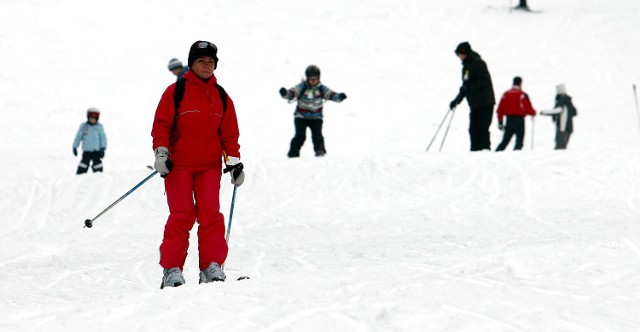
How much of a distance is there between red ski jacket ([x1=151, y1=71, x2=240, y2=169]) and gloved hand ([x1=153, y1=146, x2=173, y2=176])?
8 cm

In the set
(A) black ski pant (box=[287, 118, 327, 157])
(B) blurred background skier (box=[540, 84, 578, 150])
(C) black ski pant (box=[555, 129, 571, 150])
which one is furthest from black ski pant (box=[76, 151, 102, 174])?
(C) black ski pant (box=[555, 129, 571, 150])

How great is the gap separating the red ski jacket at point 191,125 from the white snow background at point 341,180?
83cm

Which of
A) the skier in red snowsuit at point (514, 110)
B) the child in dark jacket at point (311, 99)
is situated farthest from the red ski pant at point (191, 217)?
the skier in red snowsuit at point (514, 110)

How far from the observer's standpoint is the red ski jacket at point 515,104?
14078 mm

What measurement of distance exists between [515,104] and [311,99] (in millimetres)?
3891

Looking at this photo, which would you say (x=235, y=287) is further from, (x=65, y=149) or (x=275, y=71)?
(x=275, y=71)

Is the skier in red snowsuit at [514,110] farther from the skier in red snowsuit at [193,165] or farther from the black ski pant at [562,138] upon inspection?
the skier in red snowsuit at [193,165]

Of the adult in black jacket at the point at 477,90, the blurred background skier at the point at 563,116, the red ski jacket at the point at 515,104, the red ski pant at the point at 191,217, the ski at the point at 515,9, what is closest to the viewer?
the red ski pant at the point at 191,217

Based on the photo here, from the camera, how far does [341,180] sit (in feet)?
37.1

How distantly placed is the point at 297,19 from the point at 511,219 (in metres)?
21.2

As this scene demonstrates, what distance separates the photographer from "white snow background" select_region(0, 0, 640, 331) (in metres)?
4.02


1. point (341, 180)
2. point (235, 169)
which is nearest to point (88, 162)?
point (341, 180)

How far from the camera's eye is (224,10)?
2916 cm

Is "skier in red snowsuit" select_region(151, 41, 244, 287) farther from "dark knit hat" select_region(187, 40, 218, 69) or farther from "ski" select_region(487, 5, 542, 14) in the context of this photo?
"ski" select_region(487, 5, 542, 14)
